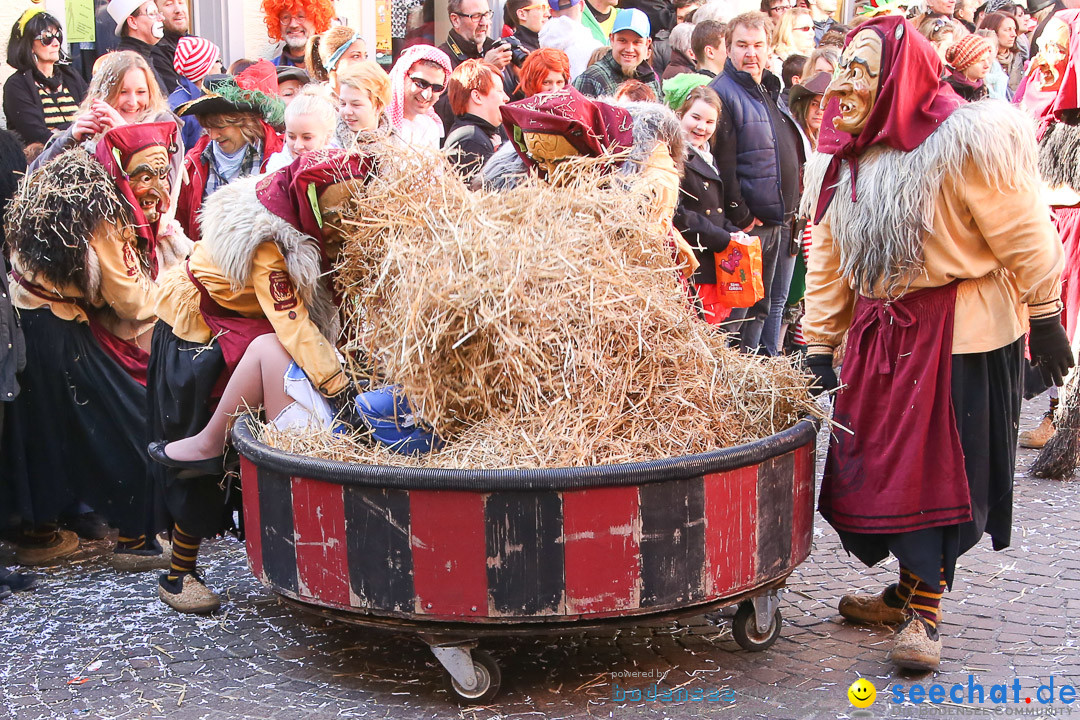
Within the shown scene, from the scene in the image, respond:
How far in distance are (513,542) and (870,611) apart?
151 cm

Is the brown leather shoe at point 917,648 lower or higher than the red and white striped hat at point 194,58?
lower

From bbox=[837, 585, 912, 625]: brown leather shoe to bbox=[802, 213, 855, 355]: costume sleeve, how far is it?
87cm

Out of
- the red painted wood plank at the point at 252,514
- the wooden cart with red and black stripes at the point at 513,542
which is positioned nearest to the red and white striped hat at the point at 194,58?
the red painted wood plank at the point at 252,514

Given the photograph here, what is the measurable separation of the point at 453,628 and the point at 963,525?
162cm

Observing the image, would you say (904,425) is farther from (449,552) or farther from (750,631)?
(449,552)

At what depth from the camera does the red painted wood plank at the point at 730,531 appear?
3354mm

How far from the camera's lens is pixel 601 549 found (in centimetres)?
325

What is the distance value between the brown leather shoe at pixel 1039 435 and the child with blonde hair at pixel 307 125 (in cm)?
396

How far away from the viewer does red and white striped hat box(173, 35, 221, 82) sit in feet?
23.3

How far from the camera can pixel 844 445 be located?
12.7ft

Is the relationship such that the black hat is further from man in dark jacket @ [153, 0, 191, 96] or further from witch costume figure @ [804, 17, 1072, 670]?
man in dark jacket @ [153, 0, 191, 96]

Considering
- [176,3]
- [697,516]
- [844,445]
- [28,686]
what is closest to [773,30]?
[176,3]

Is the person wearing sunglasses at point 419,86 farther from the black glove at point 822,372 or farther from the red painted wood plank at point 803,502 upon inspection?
the red painted wood plank at point 803,502

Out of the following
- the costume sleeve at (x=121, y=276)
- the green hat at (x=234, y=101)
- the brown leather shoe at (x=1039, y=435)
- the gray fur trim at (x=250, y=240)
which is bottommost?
the brown leather shoe at (x=1039, y=435)
